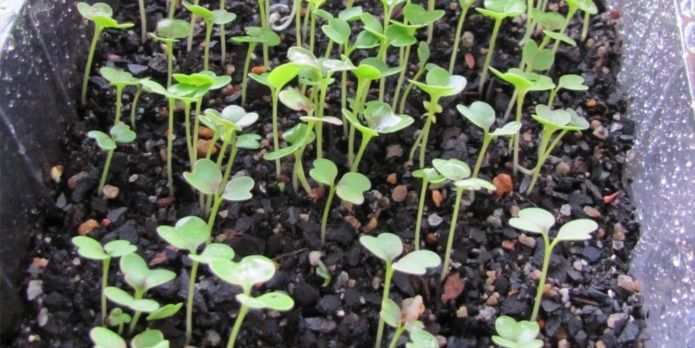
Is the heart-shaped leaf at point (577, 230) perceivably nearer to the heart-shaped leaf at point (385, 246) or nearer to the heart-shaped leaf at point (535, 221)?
the heart-shaped leaf at point (535, 221)

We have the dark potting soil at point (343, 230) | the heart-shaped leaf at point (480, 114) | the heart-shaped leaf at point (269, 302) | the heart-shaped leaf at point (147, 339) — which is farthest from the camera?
the heart-shaped leaf at point (480, 114)

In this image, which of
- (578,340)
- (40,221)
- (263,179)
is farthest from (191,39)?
(578,340)

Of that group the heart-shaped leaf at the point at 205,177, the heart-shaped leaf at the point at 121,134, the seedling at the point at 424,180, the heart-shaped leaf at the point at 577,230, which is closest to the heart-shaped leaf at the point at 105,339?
the heart-shaped leaf at the point at 205,177

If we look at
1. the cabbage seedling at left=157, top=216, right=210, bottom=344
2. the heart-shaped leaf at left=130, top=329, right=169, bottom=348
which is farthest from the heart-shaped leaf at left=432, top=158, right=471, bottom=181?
the heart-shaped leaf at left=130, top=329, right=169, bottom=348

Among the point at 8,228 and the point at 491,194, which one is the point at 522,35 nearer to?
the point at 491,194

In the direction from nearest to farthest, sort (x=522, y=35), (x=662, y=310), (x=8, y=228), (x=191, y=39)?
(x=8, y=228)
(x=662, y=310)
(x=191, y=39)
(x=522, y=35)

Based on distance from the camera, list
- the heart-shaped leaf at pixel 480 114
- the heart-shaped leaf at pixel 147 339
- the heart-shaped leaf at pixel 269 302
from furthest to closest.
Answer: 1. the heart-shaped leaf at pixel 480 114
2. the heart-shaped leaf at pixel 147 339
3. the heart-shaped leaf at pixel 269 302
